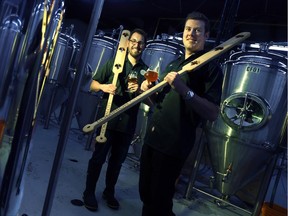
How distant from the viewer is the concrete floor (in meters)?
2.13

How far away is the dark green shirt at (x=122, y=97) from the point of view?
7.23 feet

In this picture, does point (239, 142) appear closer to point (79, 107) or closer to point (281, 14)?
point (79, 107)

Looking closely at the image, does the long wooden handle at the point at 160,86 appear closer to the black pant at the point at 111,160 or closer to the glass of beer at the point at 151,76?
the glass of beer at the point at 151,76

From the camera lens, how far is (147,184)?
1776mm

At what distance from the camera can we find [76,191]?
248 cm

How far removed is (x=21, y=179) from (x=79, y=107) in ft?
13.4

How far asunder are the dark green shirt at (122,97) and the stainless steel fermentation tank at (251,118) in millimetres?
967

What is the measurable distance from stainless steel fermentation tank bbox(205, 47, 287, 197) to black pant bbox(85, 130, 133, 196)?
1018 mm

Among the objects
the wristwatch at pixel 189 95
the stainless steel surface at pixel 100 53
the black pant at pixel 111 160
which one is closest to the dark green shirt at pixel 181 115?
the wristwatch at pixel 189 95

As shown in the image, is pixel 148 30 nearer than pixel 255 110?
No

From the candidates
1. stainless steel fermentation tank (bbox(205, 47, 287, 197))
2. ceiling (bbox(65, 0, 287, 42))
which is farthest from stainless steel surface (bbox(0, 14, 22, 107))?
ceiling (bbox(65, 0, 287, 42))

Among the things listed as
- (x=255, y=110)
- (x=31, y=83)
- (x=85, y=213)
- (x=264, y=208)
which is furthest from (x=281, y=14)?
(x=31, y=83)

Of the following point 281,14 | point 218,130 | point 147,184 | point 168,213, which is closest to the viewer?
point 168,213

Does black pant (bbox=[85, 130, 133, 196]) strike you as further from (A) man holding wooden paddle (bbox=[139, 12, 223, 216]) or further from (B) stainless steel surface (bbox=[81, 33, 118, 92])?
(B) stainless steel surface (bbox=[81, 33, 118, 92])
